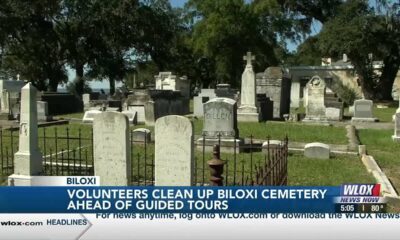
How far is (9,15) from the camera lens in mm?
36000

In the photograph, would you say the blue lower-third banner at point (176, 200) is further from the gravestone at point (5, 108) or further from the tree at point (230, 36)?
the tree at point (230, 36)

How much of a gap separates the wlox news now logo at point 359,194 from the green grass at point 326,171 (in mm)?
1967

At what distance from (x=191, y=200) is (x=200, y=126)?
11.7m

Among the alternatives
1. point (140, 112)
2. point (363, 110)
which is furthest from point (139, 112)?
point (363, 110)

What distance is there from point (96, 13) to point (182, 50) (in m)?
17.3

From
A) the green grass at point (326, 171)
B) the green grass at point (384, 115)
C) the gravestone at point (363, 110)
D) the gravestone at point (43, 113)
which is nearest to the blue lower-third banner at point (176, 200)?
the green grass at point (326, 171)

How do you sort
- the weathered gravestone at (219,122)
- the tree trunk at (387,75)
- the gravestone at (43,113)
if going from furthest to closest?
1. the tree trunk at (387,75)
2. the gravestone at (43,113)
3. the weathered gravestone at (219,122)

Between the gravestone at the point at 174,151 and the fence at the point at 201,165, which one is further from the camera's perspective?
the fence at the point at 201,165

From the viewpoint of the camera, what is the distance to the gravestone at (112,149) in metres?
6.67

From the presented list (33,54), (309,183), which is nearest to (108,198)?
(309,183)

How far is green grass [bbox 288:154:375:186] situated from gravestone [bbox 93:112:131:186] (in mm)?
3014

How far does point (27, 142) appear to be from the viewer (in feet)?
25.1

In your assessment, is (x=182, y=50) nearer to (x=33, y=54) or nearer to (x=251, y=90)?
(x=33, y=54)

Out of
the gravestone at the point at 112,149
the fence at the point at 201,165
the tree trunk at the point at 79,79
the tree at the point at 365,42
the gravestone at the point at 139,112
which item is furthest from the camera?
the tree trunk at the point at 79,79
